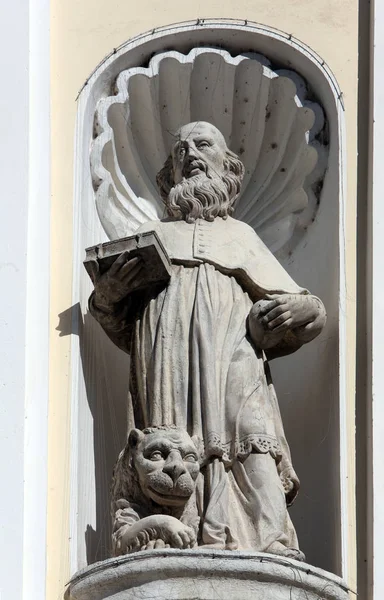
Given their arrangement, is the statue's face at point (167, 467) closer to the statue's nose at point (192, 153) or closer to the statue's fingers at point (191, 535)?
the statue's fingers at point (191, 535)

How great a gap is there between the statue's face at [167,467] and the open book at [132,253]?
1.84 ft

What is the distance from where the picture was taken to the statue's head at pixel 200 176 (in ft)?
25.4

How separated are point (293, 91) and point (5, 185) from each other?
1.12 m

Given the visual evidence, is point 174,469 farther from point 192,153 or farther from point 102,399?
point 192,153

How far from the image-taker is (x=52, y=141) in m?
8.04

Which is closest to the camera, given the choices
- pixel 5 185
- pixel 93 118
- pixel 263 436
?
pixel 263 436

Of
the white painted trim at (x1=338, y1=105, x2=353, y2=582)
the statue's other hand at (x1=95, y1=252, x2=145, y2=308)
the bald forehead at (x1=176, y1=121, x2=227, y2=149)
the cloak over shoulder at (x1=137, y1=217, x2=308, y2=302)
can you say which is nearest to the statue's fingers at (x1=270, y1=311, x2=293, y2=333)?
the cloak over shoulder at (x1=137, y1=217, x2=308, y2=302)

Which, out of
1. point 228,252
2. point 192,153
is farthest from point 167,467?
point 192,153

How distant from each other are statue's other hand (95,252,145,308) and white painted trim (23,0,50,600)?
0.24 m

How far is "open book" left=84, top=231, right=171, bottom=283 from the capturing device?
7371 mm

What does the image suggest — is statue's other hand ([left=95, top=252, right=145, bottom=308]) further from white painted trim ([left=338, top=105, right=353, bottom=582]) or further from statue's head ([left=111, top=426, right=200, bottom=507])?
white painted trim ([left=338, top=105, right=353, bottom=582])

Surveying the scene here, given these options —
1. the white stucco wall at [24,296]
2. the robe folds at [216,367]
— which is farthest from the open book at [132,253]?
the white stucco wall at [24,296]

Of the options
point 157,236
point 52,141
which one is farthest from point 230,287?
point 52,141

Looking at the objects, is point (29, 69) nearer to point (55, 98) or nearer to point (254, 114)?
point (55, 98)
